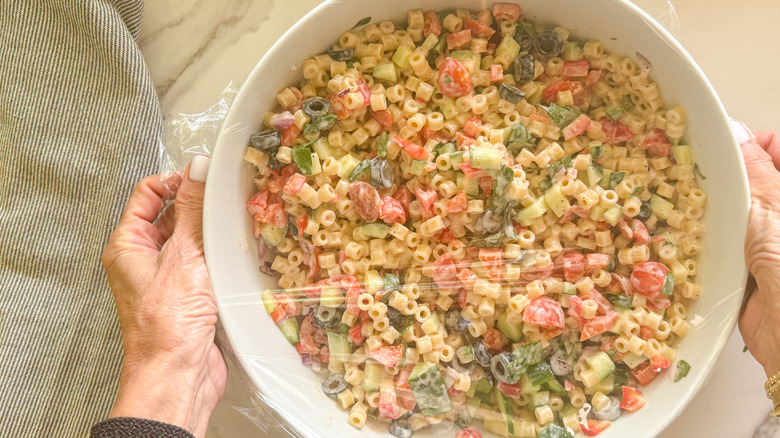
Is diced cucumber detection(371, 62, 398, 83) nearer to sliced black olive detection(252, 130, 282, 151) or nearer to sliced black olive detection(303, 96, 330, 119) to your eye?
sliced black olive detection(303, 96, 330, 119)

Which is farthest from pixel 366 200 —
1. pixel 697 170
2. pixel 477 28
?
pixel 697 170

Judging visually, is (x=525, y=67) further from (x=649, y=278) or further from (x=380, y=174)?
(x=649, y=278)

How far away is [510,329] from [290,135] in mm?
514

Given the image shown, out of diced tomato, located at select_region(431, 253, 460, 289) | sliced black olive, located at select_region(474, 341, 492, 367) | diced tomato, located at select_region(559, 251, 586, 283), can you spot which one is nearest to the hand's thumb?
diced tomato, located at select_region(431, 253, 460, 289)

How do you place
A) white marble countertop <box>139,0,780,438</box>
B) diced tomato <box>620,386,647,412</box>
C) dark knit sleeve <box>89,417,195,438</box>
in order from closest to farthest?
dark knit sleeve <box>89,417,195,438</box>, diced tomato <box>620,386,647,412</box>, white marble countertop <box>139,0,780,438</box>

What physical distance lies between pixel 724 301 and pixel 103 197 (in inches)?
45.9

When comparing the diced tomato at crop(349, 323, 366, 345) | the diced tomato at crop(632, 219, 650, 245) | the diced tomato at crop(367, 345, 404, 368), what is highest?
the diced tomato at crop(632, 219, 650, 245)

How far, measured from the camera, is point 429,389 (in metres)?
1.14

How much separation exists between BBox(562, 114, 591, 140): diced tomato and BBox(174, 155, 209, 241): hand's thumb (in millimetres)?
640

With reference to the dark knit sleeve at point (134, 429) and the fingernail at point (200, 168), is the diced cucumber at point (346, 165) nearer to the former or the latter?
the fingernail at point (200, 168)

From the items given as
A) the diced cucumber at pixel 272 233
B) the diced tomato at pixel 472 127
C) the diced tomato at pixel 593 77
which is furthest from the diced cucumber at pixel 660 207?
the diced cucumber at pixel 272 233

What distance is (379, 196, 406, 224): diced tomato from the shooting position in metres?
1.13

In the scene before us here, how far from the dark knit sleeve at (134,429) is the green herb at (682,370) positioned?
820 millimetres

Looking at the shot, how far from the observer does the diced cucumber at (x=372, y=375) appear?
1157 mm
